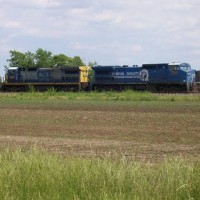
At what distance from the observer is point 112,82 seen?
61000 mm

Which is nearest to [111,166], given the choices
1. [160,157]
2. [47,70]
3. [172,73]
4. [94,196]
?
[94,196]

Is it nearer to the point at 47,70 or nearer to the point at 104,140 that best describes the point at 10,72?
the point at 47,70

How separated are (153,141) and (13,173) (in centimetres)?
872

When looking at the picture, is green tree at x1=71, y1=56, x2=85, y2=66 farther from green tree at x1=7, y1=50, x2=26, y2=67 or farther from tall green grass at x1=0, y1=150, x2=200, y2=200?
tall green grass at x1=0, y1=150, x2=200, y2=200

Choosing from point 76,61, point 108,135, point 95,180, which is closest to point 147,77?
point 108,135

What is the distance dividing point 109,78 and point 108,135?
4343 centimetres

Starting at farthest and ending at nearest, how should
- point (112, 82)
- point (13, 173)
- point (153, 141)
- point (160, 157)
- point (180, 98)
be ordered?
point (112, 82) → point (180, 98) → point (153, 141) → point (160, 157) → point (13, 173)

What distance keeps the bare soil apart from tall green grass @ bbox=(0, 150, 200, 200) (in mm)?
2531

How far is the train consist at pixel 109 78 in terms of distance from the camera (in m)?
57.1

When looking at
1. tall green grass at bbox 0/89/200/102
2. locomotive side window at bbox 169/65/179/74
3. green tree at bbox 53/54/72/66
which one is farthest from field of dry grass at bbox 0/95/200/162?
green tree at bbox 53/54/72/66

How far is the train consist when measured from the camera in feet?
187

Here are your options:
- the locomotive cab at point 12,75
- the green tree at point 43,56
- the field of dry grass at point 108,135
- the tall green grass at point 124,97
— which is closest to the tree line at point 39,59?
the green tree at point 43,56

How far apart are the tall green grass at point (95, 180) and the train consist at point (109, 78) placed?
49103mm

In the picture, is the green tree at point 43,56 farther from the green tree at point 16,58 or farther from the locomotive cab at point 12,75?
the locomotive cab at point 12,75
